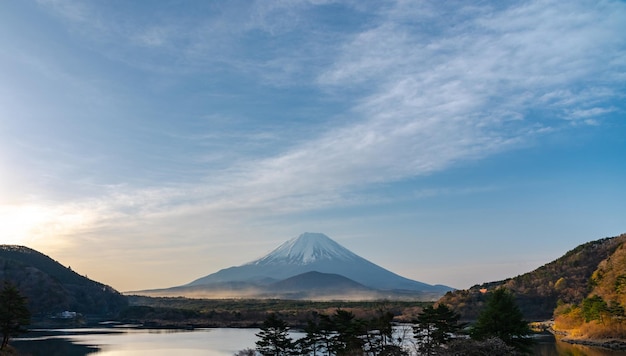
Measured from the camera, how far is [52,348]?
42.4 meters

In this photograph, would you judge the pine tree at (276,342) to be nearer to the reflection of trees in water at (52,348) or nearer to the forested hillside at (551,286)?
the reflection of trees in water at (52,348)

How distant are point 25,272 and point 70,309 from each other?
1151 cm

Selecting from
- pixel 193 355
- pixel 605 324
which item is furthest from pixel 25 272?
pixel 605 324

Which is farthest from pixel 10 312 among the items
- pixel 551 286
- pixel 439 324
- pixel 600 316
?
pixel 551 286

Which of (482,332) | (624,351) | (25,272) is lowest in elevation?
(624,351)

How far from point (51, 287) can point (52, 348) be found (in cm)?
5782

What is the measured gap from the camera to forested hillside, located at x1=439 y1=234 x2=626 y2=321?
75438mm

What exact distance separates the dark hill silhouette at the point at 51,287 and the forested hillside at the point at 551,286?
65985 millimetres

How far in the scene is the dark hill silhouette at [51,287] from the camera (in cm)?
8981

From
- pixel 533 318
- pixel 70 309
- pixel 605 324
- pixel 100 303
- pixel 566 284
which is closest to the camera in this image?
pixel 605 324

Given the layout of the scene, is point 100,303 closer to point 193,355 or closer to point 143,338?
point 143,338

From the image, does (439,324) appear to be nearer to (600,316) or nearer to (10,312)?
(10,312)

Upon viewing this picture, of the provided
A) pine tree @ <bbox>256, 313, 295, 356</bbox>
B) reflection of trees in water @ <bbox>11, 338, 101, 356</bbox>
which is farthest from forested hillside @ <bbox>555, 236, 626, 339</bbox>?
reflection of trees in water @ <bbox>11, 338, 101, 356</bbox>

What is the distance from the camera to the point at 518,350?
24953 mm
